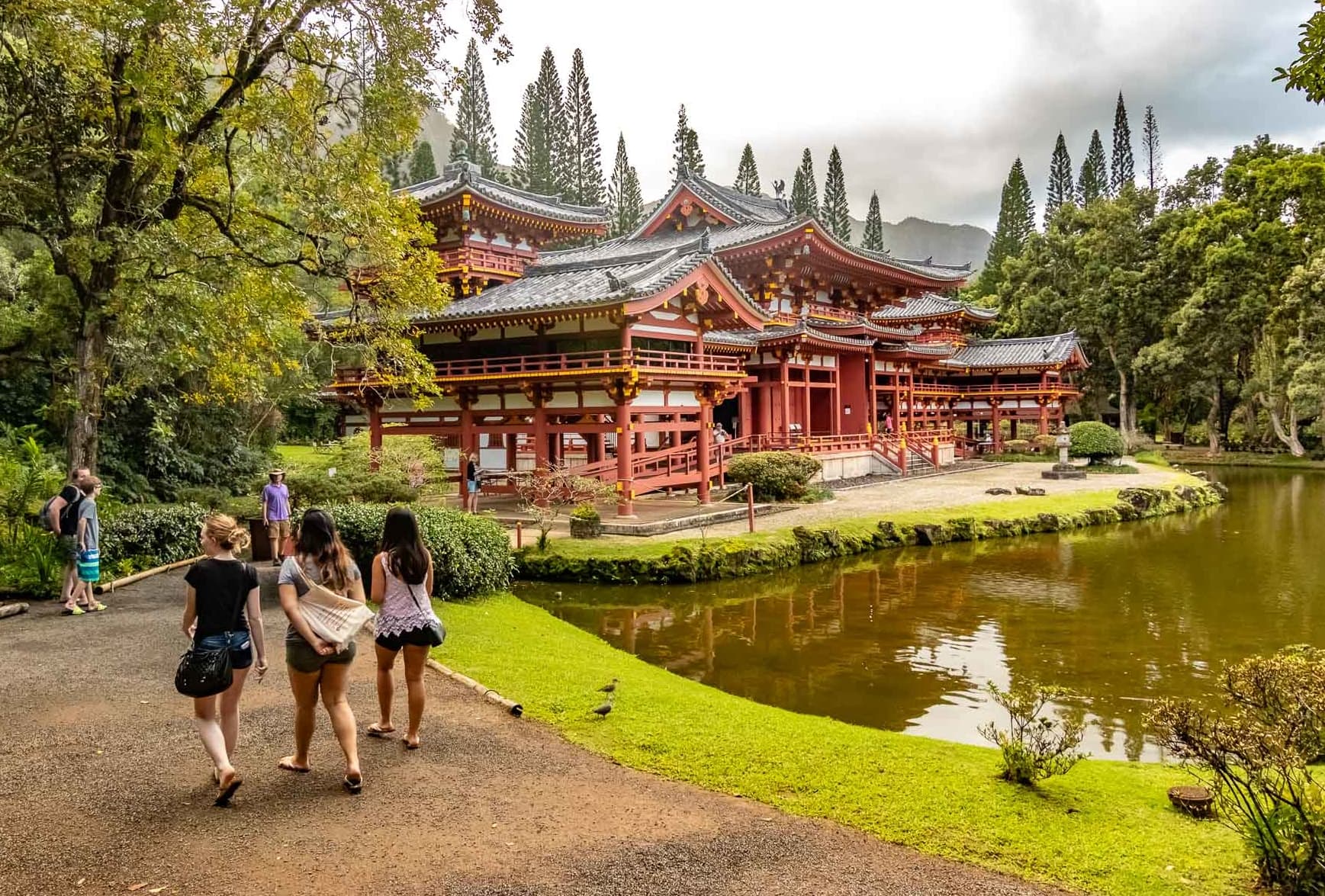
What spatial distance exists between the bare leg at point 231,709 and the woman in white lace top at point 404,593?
919 mm

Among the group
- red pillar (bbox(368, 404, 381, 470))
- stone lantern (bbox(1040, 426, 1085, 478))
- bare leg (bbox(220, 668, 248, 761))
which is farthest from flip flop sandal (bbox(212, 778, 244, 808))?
stone lantern (bbox(1040, 426, 1085, 478))

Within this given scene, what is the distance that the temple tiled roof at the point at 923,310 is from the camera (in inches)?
1550

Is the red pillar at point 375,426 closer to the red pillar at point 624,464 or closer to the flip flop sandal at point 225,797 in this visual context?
the red pillar at point 624,464

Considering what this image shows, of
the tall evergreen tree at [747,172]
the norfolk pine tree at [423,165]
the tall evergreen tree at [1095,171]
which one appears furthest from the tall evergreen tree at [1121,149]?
the norfolk pine tree at [423,165]

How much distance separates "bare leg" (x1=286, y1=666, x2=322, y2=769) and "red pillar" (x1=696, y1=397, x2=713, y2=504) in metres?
16.3

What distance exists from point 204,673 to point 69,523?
6.29 m

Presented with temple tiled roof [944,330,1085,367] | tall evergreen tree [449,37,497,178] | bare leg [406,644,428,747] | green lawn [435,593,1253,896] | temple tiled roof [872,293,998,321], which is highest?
tall evergreen tree [449,37,497,178]

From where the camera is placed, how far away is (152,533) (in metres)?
12.6

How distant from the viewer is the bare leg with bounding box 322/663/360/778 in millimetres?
5129

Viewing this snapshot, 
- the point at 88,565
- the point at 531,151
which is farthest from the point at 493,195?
the point at 531,151

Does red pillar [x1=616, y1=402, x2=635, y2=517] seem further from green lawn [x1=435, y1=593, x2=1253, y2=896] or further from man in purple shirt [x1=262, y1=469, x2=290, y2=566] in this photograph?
green lawn [x1=435, y1=593, x2=1253, y2=896]

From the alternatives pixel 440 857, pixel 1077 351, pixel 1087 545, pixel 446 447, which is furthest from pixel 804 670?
pixel 1077 351

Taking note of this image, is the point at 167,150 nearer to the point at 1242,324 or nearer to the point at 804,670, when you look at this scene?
the point at 804,670

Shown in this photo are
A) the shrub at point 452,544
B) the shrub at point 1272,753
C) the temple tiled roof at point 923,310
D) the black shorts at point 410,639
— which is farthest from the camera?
the temple tiled roof at point 923,310
